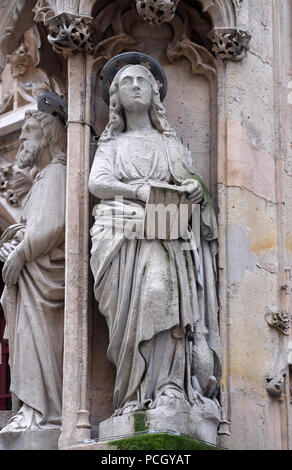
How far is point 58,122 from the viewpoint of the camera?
49.5 ft

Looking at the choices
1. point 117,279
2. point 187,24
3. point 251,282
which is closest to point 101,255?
point 117,279

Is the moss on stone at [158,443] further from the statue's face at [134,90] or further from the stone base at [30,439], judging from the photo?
the statue's face at [134,90]

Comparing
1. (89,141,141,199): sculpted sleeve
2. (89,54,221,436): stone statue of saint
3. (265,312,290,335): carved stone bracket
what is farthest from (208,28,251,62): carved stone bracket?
(265,312,290,335): carved stone bracket

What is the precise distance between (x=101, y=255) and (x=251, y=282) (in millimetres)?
1165

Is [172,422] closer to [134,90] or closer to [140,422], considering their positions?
[140,422]

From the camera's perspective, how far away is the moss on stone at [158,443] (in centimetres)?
1299

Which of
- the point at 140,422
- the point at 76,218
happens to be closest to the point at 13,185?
the point at 76,218

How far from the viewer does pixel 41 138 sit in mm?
15094

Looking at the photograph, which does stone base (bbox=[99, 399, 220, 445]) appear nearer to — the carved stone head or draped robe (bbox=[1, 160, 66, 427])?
draped robe (bbox=[1, 160, 66, 427])

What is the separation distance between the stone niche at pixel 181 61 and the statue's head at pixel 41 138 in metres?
0.48

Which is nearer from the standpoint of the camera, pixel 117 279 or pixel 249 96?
pixel 117 279

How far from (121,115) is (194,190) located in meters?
0.89
